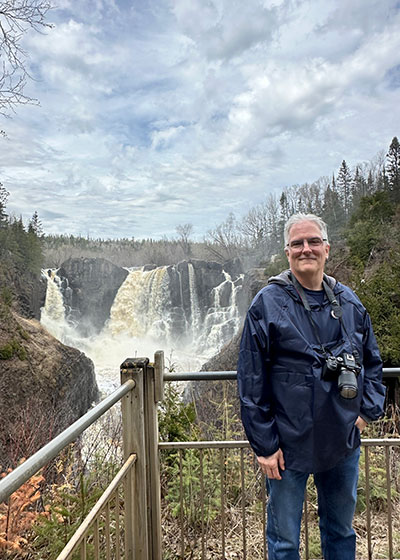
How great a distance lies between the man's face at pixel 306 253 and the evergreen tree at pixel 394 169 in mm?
23640

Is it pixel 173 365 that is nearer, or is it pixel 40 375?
pixel 173 365

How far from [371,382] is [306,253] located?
0.60 metres

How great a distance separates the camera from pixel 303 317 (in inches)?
66.1

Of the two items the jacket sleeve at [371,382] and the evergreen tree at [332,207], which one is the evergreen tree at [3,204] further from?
the jacket sleeve at [371,382]

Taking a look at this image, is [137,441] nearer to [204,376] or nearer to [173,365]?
[204,376]

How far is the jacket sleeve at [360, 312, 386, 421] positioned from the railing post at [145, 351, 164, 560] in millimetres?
932

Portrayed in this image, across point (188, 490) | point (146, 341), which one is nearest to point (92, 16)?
point (146, 341)

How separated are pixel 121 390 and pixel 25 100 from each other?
4.37 m

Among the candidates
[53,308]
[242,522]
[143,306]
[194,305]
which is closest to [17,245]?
[53,308]

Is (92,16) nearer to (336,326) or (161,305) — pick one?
(161,305)

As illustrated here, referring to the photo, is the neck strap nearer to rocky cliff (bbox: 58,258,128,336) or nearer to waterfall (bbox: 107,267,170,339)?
waterfall (bbox: 107,267,170,339)

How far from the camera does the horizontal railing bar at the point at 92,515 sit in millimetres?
1226

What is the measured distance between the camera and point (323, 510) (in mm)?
1824

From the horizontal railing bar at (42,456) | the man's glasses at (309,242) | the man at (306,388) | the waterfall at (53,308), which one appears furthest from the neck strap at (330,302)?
the waterfall at (53,308)
